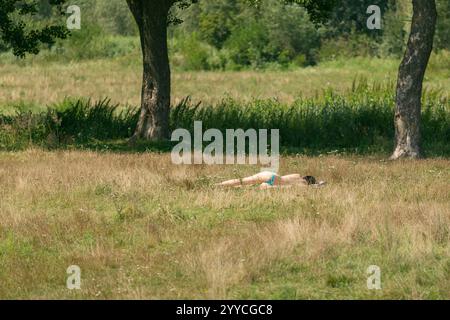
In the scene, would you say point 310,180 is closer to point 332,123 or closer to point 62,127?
point 332,123

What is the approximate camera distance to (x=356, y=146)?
24.2 m

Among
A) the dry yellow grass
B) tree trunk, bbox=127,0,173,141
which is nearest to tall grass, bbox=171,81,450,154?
tree trunk, bbox=127,0,173,141

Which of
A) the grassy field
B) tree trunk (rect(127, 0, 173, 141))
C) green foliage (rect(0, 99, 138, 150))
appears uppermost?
tree trunk (rect(127, 0, 173, 141))

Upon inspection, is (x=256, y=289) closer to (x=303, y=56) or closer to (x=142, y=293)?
(x=142, y=293)

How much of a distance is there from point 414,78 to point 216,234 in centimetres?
999

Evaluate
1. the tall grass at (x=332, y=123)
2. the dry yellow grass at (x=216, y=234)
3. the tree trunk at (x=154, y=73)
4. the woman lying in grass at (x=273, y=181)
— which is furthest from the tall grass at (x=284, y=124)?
the woman lying in grass at (x=273, y=181)

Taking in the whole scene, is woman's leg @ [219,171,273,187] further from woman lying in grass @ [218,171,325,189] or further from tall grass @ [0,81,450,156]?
tall grass @ [0,81,450,156]

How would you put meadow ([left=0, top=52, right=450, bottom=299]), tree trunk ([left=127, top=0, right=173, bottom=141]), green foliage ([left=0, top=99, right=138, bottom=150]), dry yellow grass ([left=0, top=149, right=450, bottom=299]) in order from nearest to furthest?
dry yellow grass ([left=0, top=149, right=450, bottom=299]), meadow ([left=0, top=52, right=450, bottom=299]), green foliage ([left=0, top=99, right=138, bottom=150]), tree trunk ([left=127, top=0, right=173, bottom=141])

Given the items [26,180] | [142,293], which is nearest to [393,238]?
[142,293]

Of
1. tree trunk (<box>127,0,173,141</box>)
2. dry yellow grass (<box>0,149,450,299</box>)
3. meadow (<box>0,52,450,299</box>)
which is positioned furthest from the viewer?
tree trunk (<box>127,0,173,141</box>)

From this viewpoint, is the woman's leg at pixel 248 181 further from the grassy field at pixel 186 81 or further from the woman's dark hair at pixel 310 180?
the grassy field at pixel 186 81

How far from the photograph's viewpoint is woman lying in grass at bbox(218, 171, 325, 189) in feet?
51.8

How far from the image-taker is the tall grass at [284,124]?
2394cm

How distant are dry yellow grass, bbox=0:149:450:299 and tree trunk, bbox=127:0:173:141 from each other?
6827mm
